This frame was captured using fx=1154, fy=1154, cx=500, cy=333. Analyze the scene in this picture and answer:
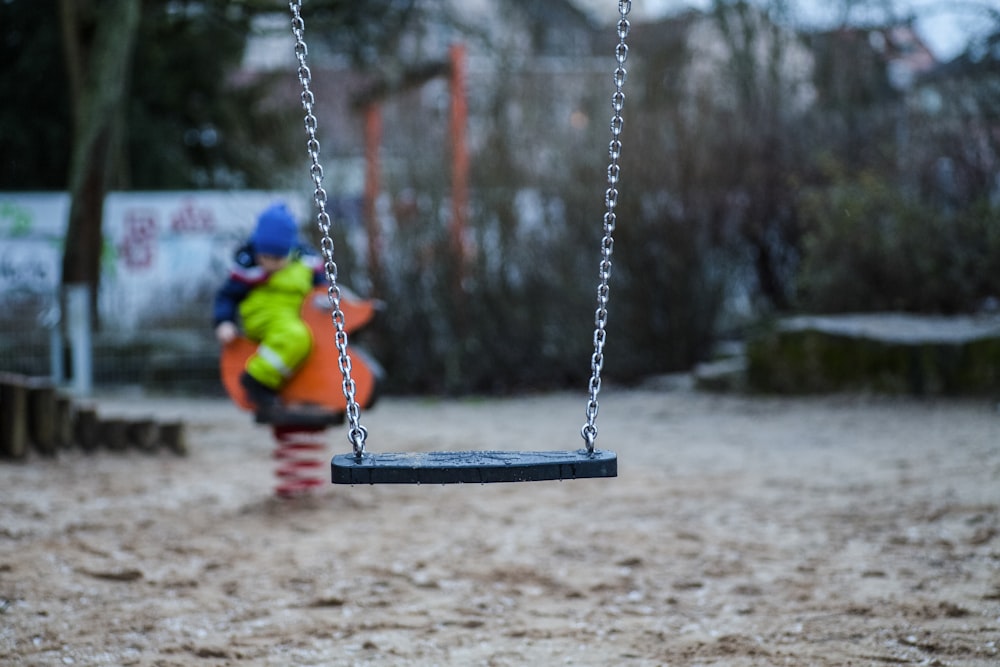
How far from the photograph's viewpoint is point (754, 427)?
7723mm

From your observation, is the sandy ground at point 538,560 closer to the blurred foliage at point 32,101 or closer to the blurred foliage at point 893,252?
the blurred foliage at point 893,252

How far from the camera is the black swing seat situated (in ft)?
8.82

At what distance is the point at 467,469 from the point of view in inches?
106

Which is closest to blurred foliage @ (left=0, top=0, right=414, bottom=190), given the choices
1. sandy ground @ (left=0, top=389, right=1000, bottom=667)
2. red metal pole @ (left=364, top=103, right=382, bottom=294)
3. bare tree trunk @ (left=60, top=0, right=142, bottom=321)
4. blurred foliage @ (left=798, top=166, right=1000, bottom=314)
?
bare tree trunk @ (left=60, top=0, right=142, bottom=321)

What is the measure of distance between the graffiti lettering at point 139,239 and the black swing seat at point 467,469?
1162cm

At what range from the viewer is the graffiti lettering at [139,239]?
13750 millimetres

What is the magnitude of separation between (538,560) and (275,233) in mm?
1970

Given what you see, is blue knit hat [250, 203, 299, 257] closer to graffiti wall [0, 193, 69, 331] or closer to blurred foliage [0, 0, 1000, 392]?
blurred foliage [0, 0, 1000, 392]

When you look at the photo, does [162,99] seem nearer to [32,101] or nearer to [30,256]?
[32,101]

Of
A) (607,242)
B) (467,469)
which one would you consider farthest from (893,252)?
(467,469)

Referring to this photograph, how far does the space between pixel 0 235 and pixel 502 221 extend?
→ 6777 millimetres

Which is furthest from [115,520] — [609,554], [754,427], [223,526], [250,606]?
[754,427]

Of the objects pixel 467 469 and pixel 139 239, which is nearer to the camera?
pixel 467 469

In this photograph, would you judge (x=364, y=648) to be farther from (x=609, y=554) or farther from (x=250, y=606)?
(x=609, y=554)
